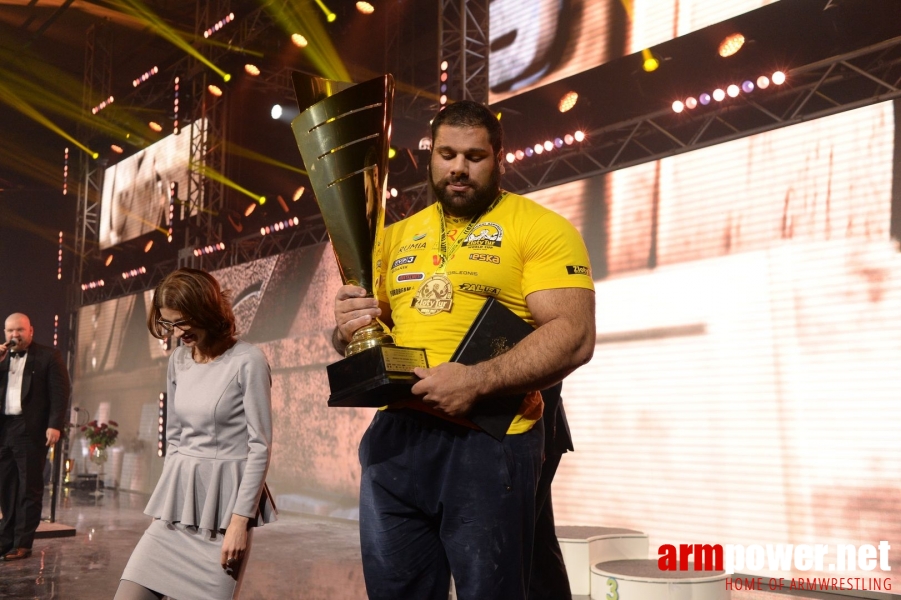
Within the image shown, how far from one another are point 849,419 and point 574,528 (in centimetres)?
185

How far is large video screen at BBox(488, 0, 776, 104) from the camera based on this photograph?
5.82m

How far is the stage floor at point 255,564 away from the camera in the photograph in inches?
203

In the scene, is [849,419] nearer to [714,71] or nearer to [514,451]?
[714,71]

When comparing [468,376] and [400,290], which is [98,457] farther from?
[468,376]

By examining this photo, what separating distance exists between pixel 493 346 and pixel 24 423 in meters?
6.05

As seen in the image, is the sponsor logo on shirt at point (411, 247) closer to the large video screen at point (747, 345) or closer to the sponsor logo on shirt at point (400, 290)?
the sponsor logo on shirt at point (400, 290)

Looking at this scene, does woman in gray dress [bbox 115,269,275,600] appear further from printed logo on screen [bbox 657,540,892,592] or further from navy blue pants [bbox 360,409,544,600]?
printed logo on screen [bbox 657,540,892,592]

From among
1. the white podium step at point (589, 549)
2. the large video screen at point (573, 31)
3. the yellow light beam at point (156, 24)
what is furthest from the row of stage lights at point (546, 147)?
the yellow light beam at point (156, 24)

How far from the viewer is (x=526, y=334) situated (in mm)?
1586

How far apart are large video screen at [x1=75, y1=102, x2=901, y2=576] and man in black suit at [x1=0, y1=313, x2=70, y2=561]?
13.6 feet

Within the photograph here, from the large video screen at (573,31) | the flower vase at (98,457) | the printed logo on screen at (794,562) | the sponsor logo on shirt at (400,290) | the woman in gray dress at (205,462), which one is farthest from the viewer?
the flower vase at (98,457)

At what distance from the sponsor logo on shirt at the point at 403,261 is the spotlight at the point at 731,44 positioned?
439cm

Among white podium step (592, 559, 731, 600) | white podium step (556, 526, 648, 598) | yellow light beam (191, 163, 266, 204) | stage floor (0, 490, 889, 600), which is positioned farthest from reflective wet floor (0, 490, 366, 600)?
yellow light beam (191, 163, 266, 204)

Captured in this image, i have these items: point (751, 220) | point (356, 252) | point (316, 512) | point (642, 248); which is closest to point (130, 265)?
point (316, 512)
